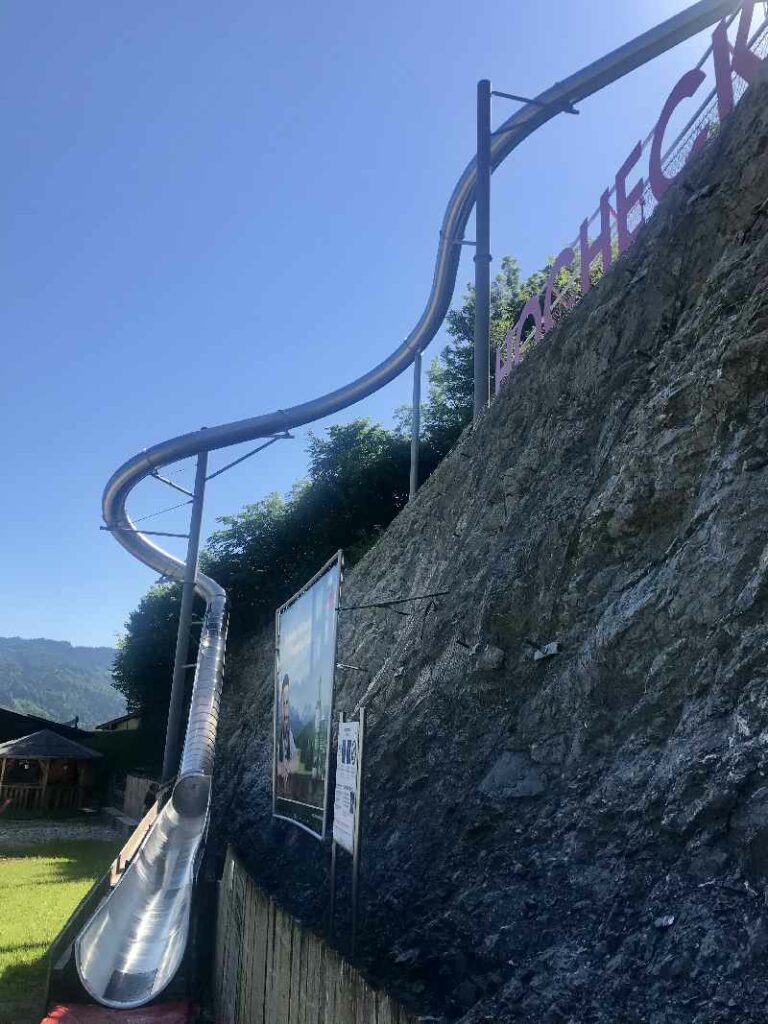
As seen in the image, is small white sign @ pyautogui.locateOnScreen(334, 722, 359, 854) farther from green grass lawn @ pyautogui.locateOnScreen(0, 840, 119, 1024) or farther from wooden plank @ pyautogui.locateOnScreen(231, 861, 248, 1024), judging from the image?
green grass lawn @ pyautogui.locateOnScreen(0, 840, 119, 1024)

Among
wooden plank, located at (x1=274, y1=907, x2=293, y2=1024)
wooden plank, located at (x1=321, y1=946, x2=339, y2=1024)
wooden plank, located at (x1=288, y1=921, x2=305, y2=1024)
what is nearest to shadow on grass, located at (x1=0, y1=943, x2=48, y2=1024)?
wooden plank, located at (x1=274, y1=907, x2=293, y2=1024)

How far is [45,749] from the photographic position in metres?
32.4

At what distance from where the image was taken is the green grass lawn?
26.7 feet

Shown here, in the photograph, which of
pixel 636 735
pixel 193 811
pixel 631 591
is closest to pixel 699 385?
pixel 631 591

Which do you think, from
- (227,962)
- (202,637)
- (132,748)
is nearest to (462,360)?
(202,637)

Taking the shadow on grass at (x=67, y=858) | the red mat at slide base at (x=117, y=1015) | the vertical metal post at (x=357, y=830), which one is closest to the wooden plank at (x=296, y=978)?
the vertical metal post at (x=357, y=830)

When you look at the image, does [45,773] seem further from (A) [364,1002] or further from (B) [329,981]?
(A) [364,1002]

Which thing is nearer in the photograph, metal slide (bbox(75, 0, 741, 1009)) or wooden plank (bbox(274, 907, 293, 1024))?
wooden plank (bbox(274, 907, 293, 1024))

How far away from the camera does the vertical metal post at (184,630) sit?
22.1 meters

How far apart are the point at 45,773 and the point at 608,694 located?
3143 cm

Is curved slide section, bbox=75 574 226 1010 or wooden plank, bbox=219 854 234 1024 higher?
wooden plank, bbox=219 854 234 1024

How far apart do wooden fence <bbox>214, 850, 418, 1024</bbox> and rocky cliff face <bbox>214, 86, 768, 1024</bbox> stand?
53cm

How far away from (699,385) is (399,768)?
4663 millimetres

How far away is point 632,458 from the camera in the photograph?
7379 mm
